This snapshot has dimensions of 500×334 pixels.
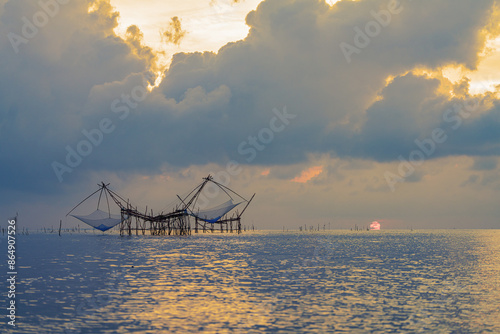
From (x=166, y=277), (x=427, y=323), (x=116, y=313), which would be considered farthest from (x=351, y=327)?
(x=166, y=277)

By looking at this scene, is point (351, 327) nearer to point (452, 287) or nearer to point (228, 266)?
point (452, 287)

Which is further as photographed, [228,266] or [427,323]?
[228,266]

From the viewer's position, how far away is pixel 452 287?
3966 centimetres

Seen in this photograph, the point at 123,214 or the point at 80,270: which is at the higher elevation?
the point at 123,214

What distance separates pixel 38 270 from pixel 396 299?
117 feet

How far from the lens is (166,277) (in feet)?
144

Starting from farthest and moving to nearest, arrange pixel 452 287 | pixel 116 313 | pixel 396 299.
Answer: pixel 452 287 < pixel 396 299 < pixel 116 313

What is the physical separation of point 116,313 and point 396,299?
58.2ft

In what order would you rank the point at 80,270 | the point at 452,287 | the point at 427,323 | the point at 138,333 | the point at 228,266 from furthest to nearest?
1. the point at 228,266
2. the point at 80,270
3. the point at 452,287
4. the point at 427,323
5. the point at 138,333

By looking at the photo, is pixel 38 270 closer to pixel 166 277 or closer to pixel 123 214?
pixel 166 277

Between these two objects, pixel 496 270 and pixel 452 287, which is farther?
pixel 496 270

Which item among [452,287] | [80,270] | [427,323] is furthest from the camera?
[80,270]

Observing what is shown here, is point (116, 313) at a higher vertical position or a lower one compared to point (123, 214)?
lower

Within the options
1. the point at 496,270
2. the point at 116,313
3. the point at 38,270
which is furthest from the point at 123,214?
the point at 116,313
